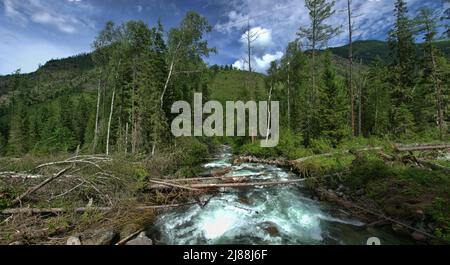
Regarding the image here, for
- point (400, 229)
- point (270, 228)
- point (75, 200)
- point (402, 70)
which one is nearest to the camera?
point (400, 229)

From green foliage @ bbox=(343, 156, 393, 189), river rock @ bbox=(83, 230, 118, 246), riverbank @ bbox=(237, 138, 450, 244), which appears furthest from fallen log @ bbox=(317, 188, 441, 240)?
river rock @ bbox=(83, 230, 118, 246)

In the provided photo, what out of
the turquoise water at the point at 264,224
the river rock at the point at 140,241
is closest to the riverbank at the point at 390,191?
the turquoise water at the point at 264,224

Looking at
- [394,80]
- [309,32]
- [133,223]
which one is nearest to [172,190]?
[133,223]

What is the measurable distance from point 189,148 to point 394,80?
27604mm

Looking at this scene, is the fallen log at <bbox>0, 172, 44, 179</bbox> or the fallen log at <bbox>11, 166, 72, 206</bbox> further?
the fallen log at <bbox>0, 172, 44, 179</bbox>

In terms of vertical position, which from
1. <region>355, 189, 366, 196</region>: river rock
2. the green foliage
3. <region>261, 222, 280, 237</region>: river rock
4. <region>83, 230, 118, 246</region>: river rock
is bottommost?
<region>261, 222, 280, 237</region>: river rock

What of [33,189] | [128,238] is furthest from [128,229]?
[33,189]

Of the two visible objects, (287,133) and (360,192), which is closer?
(360,192)

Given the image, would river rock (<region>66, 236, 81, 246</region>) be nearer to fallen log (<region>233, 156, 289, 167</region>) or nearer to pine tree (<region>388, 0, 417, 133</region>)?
fallen log (<region>233, 156, 289, 167</region>)

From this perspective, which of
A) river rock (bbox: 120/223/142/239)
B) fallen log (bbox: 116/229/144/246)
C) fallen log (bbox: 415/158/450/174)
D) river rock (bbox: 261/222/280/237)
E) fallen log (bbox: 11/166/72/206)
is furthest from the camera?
fallen log (bbox: 415/158/450/174)

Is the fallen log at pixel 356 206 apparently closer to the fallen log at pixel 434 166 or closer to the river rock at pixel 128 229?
the fallen log at pixel 434 166

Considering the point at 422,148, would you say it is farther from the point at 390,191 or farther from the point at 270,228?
the point at 270,228

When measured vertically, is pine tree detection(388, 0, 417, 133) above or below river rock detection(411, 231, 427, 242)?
above
